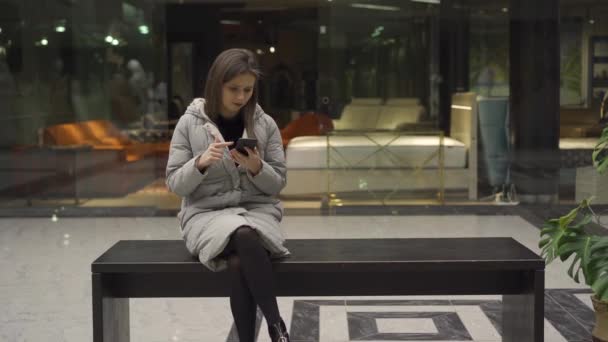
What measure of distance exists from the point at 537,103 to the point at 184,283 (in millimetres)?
5931

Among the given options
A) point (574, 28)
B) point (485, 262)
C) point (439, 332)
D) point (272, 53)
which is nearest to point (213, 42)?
point (272, 53)

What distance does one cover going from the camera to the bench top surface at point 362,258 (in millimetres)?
3811

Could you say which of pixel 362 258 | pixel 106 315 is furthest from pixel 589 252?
pixel 106 315

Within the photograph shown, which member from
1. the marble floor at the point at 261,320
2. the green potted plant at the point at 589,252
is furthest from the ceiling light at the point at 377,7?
the green potted plant at the point at 589,252

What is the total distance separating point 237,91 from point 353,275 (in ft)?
3.01

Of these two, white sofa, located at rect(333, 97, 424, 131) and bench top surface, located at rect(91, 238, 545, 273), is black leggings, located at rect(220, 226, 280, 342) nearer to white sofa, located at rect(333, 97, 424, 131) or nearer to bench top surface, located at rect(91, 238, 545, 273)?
bench top surface, located at rect(91, 238, 545, 273)

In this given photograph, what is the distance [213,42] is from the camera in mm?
8750

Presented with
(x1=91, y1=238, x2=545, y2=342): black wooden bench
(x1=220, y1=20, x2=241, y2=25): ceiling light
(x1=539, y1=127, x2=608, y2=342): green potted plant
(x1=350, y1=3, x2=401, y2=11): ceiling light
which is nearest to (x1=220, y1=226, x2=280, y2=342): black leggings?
(x1=91, y1=238, x2=545, y2=342): black wooden bench

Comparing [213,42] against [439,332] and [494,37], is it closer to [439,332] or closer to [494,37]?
[494,37]

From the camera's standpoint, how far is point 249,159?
379 centimetres

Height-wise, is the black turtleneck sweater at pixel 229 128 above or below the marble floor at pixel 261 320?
above

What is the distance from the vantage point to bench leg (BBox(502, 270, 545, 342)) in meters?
3.85

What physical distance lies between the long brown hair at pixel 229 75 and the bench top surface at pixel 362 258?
0.59 metres

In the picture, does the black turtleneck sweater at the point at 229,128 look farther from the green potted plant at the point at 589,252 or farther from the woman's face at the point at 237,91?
the green potted plant at the point at 589,252
